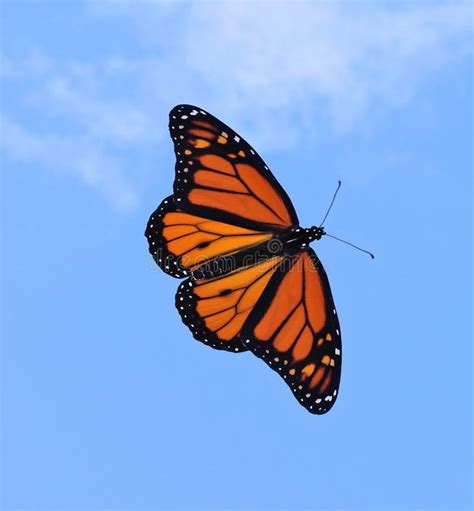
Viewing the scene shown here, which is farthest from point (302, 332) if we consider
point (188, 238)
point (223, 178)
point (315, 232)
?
point (223, 178)

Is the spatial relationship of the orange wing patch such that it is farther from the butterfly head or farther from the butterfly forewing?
the butterfly head

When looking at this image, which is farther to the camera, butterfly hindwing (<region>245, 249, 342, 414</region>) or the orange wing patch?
the orange wing patch

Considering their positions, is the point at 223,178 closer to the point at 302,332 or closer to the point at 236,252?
the point at 236,252

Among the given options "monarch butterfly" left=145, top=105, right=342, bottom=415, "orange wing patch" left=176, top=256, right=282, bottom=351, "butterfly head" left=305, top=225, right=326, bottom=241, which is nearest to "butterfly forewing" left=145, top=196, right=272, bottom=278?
"monarch butterfly" left=145, top=105, right=342, bottom=415

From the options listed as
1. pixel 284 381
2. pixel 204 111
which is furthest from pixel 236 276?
pixel 204 111

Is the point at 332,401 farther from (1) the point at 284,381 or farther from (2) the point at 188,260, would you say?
(2) the point at 188,260

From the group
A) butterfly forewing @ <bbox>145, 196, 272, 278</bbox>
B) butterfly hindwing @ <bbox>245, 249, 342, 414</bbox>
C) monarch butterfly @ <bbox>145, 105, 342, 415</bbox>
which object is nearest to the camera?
butterfly hindwing @ <bbox>245, 249, 342, 414</bbox>
